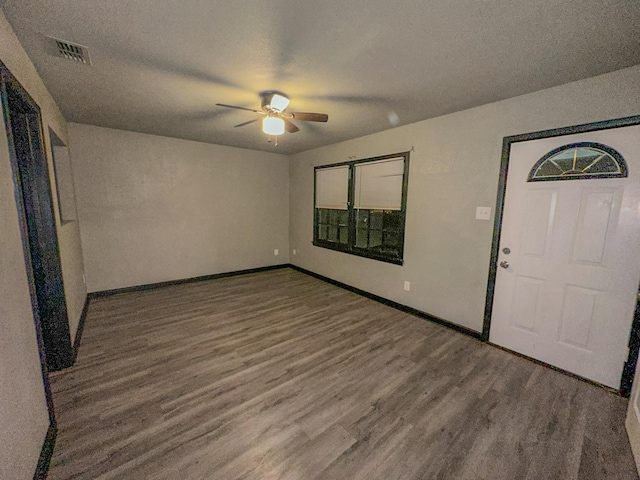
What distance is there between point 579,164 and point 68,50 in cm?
410

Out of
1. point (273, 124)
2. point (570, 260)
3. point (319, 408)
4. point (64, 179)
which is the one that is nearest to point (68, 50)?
point (273, 124)

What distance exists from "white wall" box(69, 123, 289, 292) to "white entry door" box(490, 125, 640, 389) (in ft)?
13.9

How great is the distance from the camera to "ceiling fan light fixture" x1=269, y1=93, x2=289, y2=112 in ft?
7.66

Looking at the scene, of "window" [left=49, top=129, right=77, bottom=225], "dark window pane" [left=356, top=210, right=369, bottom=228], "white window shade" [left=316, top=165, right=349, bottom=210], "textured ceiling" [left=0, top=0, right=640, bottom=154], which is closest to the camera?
"textured ceiling" [left=0, top=0, right=640, bottom=154]

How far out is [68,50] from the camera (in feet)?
5.82

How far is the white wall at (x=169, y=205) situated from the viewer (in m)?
3.75

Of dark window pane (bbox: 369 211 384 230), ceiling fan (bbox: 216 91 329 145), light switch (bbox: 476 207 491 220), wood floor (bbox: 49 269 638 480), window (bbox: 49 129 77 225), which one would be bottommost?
wood floor (bbox: 49 269 638 480)

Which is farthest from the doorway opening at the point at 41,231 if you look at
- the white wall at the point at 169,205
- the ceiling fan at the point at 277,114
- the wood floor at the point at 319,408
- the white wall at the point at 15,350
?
the white wall at the point at 169,205

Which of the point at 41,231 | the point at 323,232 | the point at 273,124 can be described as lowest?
the point at 323,232

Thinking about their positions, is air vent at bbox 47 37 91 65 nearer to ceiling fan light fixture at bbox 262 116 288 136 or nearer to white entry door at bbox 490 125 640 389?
ceiling fan light fixture at bbox 262 116 288 136

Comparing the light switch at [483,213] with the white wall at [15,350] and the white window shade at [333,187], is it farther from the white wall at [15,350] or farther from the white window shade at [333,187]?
the white wall at [15,350]

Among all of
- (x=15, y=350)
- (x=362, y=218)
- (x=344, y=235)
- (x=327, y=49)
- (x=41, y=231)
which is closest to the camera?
(x=15, y=350)

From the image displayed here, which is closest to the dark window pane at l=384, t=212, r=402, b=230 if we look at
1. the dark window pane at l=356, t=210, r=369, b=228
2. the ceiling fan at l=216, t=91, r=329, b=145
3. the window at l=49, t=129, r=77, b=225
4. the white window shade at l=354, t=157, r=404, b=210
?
the white window shade at l=354, t=157, r=404, b=210

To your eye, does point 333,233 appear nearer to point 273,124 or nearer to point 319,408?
point 273,124
